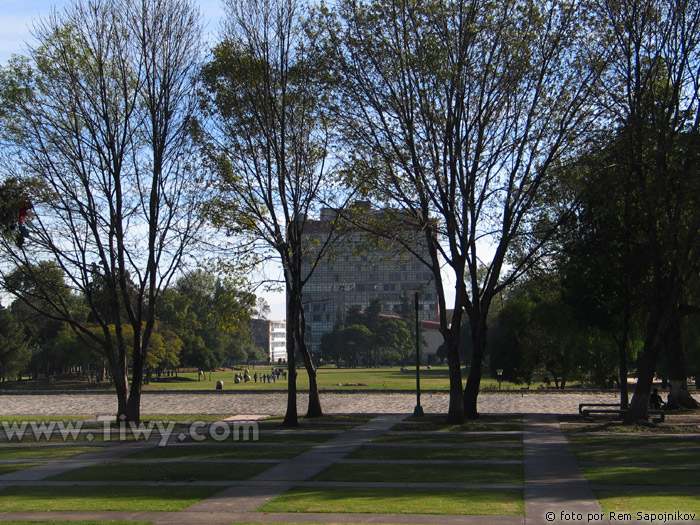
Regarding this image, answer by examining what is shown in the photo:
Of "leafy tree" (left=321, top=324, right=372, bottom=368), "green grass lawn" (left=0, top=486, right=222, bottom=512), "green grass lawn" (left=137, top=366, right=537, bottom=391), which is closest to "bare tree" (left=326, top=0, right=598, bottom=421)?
"green grass lawn" (left=0, top=486, right=222, bottom=512)

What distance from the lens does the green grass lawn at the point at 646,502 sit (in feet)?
29.3

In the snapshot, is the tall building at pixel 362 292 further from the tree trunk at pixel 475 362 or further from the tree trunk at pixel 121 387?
the tree trunk at pixel 121 387

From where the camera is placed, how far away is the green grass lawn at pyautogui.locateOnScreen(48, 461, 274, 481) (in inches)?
486

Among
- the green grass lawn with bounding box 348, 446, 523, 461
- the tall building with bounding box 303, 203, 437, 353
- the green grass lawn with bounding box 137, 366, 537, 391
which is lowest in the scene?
the green grass lawn with bounding box 137, 366, 537, 391

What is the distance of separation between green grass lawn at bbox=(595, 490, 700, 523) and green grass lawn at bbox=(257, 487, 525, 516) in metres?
1.20

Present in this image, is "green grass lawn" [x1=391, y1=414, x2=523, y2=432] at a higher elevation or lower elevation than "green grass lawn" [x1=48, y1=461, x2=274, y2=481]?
lower

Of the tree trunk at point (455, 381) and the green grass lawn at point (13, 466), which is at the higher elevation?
the tree trunk at point (455, 381)

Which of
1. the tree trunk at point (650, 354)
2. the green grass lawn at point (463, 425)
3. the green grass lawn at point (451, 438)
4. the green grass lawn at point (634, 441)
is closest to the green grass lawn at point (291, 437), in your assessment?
the green grass lawn at point (451, 438)

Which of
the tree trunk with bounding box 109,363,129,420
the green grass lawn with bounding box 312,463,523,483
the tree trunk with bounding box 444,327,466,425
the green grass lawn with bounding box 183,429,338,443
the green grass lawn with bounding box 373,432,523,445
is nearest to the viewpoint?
the green grass lawn with bounding box 312,463,523,483

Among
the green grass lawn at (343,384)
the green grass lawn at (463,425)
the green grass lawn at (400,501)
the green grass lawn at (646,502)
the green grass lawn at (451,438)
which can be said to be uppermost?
the green grass lawn at (646,502)

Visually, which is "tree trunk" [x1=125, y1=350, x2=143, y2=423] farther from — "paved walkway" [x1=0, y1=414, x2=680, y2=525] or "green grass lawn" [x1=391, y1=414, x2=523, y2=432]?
"green grass lawn" [x1=391, y1=414, x2=523, y2=432]

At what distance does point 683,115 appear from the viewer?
20062 millimetres

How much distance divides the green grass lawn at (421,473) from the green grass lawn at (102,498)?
2487 mm

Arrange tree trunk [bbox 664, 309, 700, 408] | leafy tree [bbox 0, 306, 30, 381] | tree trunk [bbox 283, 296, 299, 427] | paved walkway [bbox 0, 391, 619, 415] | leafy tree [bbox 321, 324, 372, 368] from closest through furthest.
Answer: tree trunk [bbox 283, 296, 299, 427] → tree trunk [bbox 664, 309, 700, 408] → paved walkway [bbox 0, 391, 619, 415] → leafy tree [bbox 0, 306, 30, 381] → leafy tree [bbox 321, 324, 372, 368]
